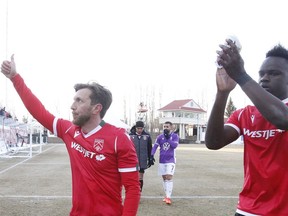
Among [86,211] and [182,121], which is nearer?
[86,211]

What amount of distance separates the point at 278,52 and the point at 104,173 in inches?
63.5

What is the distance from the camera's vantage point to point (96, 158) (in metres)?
3.18

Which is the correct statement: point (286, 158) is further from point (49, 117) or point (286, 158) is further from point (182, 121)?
point (182, 121)

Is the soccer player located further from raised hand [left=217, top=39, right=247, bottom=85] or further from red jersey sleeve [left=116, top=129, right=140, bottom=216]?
raised hand [left=217, top=39, right=247, bottom=85]

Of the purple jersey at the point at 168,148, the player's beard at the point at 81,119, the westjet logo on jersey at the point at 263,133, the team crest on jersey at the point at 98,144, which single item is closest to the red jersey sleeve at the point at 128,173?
the team crest on jersey at the point at 98,144

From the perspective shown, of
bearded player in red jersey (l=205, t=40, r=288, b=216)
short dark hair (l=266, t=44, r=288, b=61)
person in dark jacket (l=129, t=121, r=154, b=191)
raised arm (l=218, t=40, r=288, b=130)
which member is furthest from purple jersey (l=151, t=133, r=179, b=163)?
raised arm (l=218, t=40, r=288, b=130)

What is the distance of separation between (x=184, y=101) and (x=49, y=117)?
86.2m

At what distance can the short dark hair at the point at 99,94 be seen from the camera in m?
3.43

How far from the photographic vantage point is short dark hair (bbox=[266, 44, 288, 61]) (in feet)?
7.75

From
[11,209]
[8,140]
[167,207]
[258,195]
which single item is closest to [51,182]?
[11,209]

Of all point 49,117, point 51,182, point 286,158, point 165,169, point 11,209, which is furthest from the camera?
point 51,182

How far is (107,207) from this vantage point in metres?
3.12

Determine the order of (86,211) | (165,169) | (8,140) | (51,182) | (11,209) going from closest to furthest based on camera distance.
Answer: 1. (86,211)
2. (11,209)
3. (165,169)
4. (51,182)
5. (8,140)

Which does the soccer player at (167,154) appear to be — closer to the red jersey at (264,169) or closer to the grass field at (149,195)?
the grass field at (149,195)
